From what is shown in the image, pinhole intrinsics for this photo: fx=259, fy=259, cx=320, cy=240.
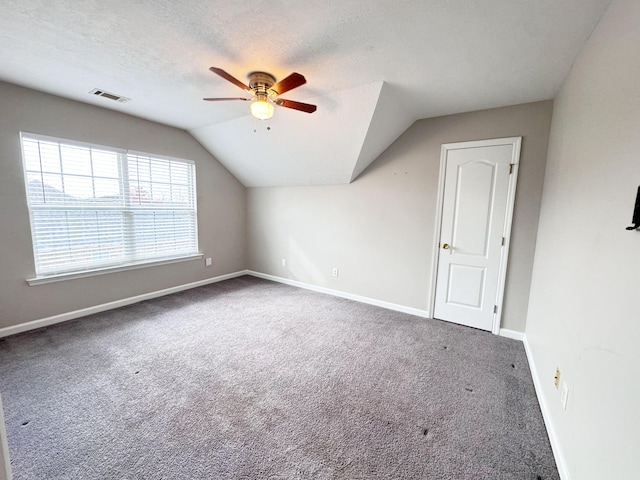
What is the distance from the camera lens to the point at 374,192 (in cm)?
356

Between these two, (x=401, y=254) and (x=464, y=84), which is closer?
(x=464, y=84)

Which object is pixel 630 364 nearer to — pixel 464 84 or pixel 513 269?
pixel 513 269

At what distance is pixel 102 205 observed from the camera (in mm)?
3240

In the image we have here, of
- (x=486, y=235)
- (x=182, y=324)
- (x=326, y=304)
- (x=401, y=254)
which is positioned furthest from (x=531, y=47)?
(x=182, y=324)

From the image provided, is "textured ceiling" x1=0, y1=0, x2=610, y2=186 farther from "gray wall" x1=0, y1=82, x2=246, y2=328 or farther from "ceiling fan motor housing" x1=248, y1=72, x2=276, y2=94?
"gray wall" x1=0, y1=82, x2=246, y2=328

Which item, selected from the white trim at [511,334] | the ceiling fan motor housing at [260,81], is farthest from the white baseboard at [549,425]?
the ceiling fan motor housing at [260,81]

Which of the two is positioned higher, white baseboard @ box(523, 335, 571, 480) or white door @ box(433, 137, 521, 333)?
white door @ box(433, 137, 521, 333)

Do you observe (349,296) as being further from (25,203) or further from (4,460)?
(25,203)

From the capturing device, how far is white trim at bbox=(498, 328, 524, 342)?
2.78 metres

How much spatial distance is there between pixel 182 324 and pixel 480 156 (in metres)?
3.84

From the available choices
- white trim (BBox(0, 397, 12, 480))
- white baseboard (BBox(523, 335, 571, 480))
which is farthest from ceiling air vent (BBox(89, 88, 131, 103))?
white baseboard (BBox(523, 335, 571, 480))

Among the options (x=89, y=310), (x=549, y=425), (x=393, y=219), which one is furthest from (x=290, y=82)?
(x=89, y=310)

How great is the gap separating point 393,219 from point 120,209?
359cm

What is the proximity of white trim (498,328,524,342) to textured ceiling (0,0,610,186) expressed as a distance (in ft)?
7.81
